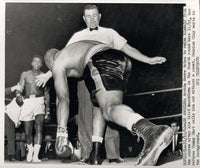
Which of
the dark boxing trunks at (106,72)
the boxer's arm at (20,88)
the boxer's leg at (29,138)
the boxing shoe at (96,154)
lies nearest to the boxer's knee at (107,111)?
the dark boxing trunks at (106,72)

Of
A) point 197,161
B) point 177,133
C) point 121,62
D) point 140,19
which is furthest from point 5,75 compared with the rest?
point 197,161

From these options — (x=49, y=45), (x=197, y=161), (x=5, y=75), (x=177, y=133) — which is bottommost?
(x=197, y=161)

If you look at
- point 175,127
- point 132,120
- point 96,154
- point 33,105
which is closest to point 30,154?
point 33,105

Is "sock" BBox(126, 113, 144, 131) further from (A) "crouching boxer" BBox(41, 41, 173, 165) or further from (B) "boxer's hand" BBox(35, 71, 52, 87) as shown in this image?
(B) "boxer's hand" BBox(35, 71, 52, 87)

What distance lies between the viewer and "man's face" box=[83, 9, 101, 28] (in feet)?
13.6

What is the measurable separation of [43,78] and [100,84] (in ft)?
1.82

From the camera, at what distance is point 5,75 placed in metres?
Answer: 4.20

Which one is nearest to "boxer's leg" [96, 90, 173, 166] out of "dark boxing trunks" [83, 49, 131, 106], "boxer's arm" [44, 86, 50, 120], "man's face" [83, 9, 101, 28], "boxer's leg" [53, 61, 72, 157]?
"dark boxing trunks" [83, 49, 131, 106]

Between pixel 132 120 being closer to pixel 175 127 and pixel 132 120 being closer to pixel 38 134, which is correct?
pixel 175 127

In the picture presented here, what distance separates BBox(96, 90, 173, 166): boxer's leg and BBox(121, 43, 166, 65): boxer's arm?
0.41 meters

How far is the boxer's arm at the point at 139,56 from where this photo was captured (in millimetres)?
4078

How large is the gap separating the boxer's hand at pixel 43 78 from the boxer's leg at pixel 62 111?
61 millimetres

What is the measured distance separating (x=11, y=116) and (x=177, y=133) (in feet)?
5.20

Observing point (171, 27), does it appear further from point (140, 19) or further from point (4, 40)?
point (4, 40)
